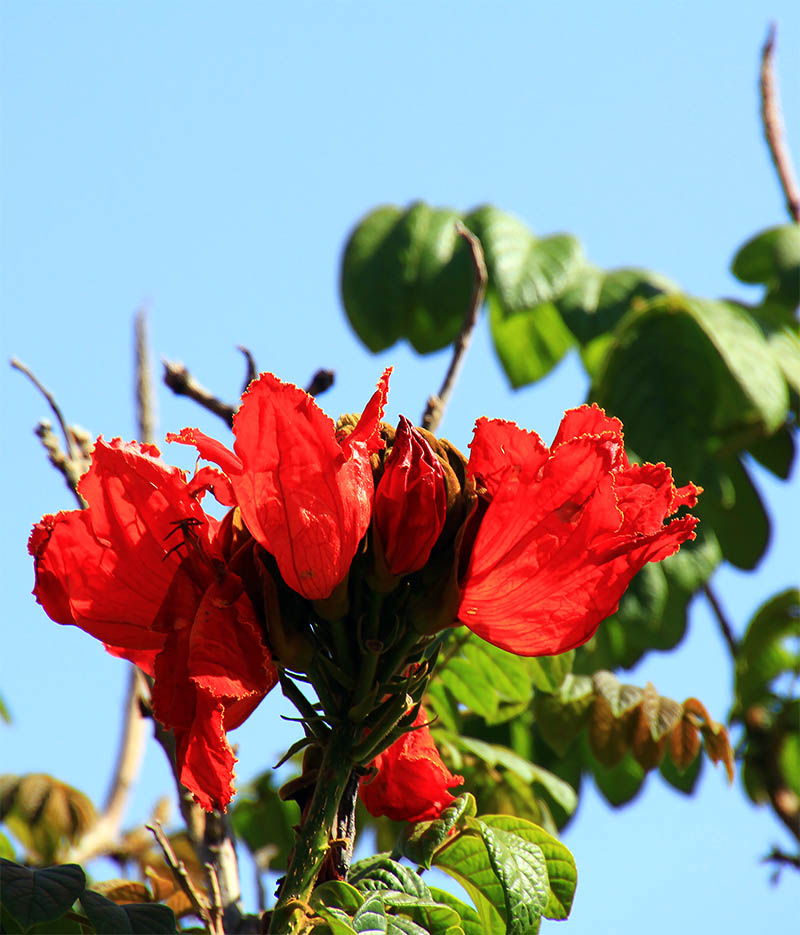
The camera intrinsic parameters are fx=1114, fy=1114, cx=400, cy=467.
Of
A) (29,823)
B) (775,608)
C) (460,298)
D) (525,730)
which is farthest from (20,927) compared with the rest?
(460,298)

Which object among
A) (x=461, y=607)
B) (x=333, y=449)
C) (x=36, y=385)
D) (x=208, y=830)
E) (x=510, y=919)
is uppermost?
(x=36, y=385)

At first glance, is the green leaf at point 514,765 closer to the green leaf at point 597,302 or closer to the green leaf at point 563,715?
the green leaf at point 563,715

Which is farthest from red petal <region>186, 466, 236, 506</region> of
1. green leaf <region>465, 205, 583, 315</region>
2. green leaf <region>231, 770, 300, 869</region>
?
green leaf <region>465, 205, 583, 315</region>

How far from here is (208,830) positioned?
48.8 inches

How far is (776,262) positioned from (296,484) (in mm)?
2128

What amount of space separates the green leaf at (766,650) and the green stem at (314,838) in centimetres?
161

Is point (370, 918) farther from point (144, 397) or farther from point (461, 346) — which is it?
point (144, 397)

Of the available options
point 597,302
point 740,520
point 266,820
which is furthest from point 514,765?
point 597,302

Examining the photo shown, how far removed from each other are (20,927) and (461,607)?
0.44 m

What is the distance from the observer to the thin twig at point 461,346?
1327 millimetres

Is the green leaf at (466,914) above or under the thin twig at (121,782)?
under

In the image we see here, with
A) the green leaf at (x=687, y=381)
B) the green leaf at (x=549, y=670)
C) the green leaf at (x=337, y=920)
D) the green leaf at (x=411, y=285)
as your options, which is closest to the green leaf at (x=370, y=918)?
the green leaf at (x=337, y=920)

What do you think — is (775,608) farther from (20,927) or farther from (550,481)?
(20,927)

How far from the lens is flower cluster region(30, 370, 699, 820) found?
886 millimetres
